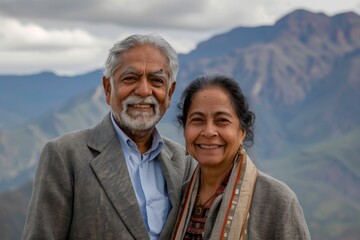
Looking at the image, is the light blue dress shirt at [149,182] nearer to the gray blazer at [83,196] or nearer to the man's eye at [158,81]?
the gray blazer at [83,196]

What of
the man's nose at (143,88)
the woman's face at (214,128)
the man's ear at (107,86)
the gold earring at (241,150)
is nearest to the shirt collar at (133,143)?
the man's ear at (107,86)

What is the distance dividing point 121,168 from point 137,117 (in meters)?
0.40

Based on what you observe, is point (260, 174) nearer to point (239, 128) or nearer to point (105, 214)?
point (239, 128)

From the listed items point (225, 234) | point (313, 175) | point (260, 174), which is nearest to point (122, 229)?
point (225, 234)

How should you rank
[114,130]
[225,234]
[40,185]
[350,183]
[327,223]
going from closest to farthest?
1. [225,234]
2. [40,185]
3. [114,130]
4. [327,223]
5. [350,183]

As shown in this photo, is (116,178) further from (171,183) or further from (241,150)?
(241,150)

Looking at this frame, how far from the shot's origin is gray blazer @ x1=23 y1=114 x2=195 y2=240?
418cm

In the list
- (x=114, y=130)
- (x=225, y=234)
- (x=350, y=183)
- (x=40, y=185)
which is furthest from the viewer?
(x=350, y=183)

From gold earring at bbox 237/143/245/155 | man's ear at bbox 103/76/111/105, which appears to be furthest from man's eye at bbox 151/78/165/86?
gold earring at bbox 237/143/245/155

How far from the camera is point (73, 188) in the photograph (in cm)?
428

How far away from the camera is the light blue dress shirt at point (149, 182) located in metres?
4.46

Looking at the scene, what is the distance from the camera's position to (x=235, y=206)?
4.00 meters

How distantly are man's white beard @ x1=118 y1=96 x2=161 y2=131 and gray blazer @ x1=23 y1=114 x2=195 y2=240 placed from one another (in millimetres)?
205

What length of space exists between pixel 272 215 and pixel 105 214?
118 cm
